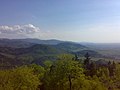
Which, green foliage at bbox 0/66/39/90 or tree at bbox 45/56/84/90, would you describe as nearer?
tree at bbox 45/56/84/90

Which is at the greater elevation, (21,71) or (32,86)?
(21,71)

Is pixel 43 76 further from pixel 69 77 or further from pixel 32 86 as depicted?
pixel 69 77

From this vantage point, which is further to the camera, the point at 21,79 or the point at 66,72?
the point at 21,79

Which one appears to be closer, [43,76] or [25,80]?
[25,80]

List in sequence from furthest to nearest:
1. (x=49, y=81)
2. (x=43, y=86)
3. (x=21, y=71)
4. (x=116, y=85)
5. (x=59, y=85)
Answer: (x=116, y=85) → (x=43, y=86) → (x=49, y=81) → (x=59, y=85) → (x=21, y=71)

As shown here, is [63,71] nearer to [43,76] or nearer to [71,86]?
[71,86]

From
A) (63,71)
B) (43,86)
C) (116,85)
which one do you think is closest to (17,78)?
(63,71)

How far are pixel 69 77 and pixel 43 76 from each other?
24322 millimetres

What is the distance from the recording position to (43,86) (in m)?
73.6

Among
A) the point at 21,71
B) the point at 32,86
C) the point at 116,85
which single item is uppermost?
the point at 21,71

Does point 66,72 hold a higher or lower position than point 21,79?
higher

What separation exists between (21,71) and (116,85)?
43.1 meters

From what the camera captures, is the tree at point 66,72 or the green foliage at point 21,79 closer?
the tree at point 66,72

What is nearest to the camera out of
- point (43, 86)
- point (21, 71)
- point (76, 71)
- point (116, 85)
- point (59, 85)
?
point (76, 71)
